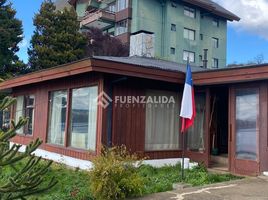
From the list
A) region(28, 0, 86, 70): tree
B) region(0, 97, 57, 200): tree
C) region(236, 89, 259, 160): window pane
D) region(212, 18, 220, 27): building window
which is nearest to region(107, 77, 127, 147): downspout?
region(236, 89, 259, 160): window pane

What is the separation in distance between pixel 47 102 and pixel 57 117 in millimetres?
934

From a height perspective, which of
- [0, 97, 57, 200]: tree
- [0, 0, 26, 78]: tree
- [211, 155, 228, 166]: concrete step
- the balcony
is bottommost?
[211, 155, 228, 166]: concrete step

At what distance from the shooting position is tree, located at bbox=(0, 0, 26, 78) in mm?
26219

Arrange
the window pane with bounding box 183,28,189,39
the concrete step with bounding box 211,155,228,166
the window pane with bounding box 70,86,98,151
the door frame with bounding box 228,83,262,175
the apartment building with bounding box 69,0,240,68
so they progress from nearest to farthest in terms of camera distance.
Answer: the door frame with bounding box 228,83,262,175
the window pane with bounding box 70,86,98,151
the concrete step with bounding box 211,155,228,166
the apartment building with bounding box 69,0,240,68
the window pane with bounding box 183,28,189,39

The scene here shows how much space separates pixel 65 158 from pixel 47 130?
179cm

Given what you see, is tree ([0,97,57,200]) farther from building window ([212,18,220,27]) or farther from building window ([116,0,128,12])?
building window ([212,18,220,27])

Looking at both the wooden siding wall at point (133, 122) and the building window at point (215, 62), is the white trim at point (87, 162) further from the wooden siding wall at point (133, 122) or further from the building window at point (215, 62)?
the building window at point (215, 62)

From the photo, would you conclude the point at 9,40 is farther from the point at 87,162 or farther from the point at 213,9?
the point at 213,9

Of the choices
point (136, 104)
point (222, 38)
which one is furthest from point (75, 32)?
point (136, 104)

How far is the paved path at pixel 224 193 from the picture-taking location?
6.51m

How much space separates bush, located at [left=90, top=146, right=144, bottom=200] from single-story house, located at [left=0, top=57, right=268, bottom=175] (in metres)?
2.63

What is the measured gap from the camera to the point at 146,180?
310 inches

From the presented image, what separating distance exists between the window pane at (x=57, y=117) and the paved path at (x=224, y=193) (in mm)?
5355


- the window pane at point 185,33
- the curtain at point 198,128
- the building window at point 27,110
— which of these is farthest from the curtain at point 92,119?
the window pane at point 185,33
